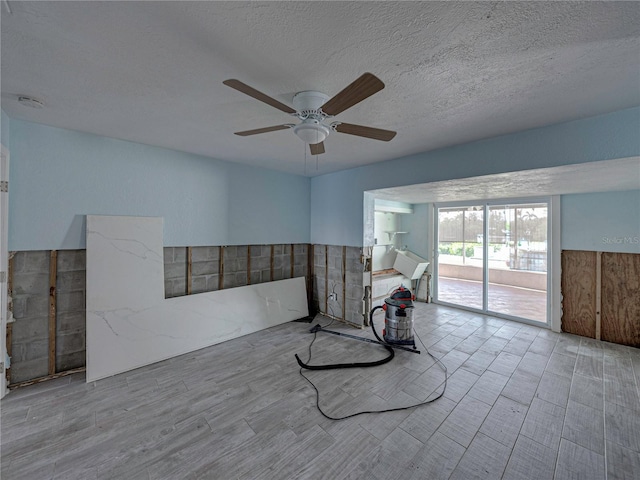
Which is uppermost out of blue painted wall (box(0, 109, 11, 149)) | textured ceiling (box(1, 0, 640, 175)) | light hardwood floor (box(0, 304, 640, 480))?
textured ceiling (box(1, 0, 640, 175))

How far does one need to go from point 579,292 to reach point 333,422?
4513 millimetres

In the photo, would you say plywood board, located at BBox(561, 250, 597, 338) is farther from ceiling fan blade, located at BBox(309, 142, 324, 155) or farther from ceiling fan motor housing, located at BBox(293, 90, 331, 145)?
ceiling fan motor housing, located at BBox(293, 90, 331, 145)

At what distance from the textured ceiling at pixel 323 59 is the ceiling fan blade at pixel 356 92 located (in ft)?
0.85

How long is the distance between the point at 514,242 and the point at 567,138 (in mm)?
3022

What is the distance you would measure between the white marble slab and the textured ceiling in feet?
4.06

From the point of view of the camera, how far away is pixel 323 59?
5.07ft

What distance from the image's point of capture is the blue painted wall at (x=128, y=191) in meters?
2.57

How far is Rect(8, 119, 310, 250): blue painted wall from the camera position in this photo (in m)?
2.57

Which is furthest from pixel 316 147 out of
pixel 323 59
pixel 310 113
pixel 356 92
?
pixel 356 92

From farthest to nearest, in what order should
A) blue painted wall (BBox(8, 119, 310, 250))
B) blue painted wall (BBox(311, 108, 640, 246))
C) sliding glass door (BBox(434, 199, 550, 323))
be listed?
sliding glass door (BBox(434, 199, 550, 323))
blue painted wall (BBox(8, 119, 310, 250))
blue painted wall (BBox(311, 108, 640, 246))

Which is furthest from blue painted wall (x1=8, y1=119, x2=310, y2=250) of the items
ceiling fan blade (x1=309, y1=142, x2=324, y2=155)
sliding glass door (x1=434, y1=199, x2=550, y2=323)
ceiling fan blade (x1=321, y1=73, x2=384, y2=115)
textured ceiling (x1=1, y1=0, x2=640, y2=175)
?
sliding glass door (x1=434, y1=199, x2=550, y2=323)

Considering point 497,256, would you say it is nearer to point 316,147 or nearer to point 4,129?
point 316,147

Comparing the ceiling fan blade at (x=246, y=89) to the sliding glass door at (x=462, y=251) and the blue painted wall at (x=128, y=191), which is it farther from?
the sliding glass door at (x=462, y=251)

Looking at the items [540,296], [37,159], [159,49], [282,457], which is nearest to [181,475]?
[282,457]
